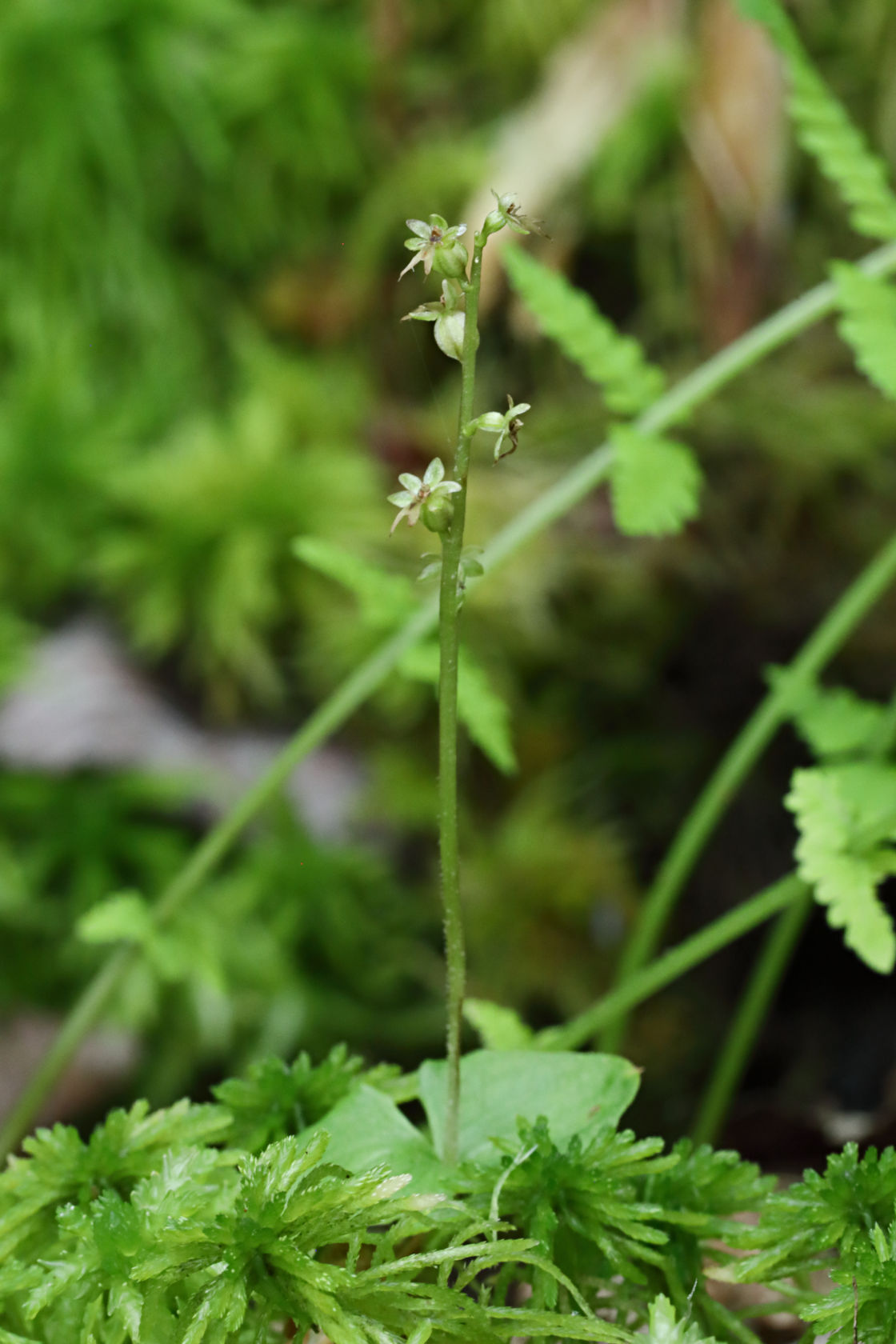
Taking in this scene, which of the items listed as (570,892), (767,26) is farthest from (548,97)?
(570,892)

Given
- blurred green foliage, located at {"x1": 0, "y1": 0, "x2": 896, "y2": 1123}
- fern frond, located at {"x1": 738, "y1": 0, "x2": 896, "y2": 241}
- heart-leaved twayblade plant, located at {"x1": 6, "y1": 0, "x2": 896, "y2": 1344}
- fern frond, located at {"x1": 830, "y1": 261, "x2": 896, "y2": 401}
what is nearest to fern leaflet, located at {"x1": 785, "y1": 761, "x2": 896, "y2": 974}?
heart-leaved twayblade plant, located at {"x1": 6, "y1": 0, "x2": 896, "y2": 1344}

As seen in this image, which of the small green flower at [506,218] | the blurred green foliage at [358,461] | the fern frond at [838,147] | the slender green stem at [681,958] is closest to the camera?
the small green flower at [506,218]

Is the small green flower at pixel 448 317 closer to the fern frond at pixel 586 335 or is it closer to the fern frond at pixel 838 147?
the fern frond at pixel 586 335

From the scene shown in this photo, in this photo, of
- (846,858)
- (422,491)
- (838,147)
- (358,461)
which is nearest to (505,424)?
(422,491)

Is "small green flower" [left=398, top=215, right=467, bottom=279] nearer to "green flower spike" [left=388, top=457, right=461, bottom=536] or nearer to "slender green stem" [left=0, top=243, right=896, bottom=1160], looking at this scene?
"green flower spike" [left=388, top=457, right=461, bottom=536]

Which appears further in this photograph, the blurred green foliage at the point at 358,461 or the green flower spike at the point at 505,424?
the blurred green foliage at the point at 358,461

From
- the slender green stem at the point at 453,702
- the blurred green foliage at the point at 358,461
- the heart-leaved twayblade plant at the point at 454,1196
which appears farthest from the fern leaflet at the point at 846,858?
the blurred green foliage at the point at 358,461
